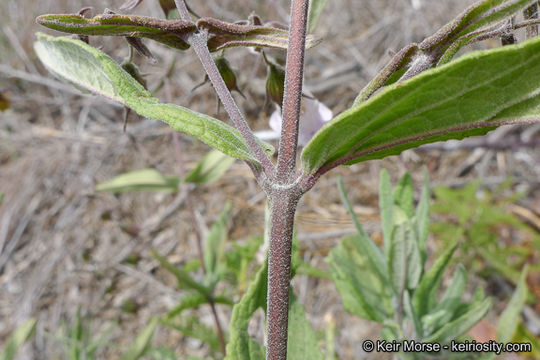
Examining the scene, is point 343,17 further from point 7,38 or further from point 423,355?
point 423,355

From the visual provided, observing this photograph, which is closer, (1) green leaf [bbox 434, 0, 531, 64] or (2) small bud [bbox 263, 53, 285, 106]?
(1) green leaf [bbox 434, 0, 531, 64]

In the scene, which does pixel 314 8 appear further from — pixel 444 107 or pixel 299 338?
pixel 299 338

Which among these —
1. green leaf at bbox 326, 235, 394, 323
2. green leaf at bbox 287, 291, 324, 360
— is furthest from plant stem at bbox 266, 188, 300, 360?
green leaf at bbox 326, 235, 394, 323

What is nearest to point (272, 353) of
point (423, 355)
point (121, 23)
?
point (121, 23)

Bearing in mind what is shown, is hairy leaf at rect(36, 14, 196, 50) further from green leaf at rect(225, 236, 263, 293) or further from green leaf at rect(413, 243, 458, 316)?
green leaf at rect(225, 236, 263, 293)

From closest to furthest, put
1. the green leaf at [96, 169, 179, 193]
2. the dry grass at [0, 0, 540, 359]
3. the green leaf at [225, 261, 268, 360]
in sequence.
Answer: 1. the green leaf at [225, 261, 268, 360]
2. the green leaf at [96, 169, 179, 193]
3. the dry grass at [0, 0, 540, 359]
